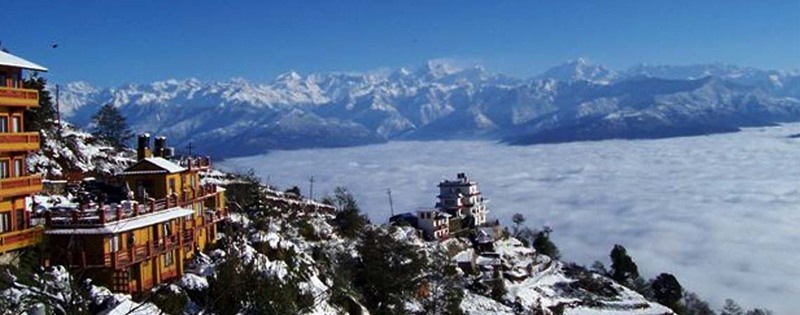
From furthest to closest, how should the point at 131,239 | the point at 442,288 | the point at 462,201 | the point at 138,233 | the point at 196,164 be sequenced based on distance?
the point at 462,201, the point at 442,288, the point at 196,164, the point at 138,233, the point at 131,239

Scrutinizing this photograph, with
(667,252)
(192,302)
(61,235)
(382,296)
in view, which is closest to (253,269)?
(192,302)

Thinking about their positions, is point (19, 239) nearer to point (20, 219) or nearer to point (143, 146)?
point (20, 219)

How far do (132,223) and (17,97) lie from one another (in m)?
5.91

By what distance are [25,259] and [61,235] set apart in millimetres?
1837

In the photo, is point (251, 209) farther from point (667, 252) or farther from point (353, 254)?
point (667, 252)

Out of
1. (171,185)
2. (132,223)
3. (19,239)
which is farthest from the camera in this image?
(171,185)

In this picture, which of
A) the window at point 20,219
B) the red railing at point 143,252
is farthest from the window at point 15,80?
the red railing at point 143,252

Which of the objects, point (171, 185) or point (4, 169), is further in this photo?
point (171, 185)

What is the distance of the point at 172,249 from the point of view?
32.3 meters

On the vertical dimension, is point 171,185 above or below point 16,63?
below

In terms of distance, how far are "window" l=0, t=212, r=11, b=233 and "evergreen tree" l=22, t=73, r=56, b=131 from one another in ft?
72.0

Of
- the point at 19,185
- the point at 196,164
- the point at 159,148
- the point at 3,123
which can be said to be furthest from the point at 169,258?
the point at 159,148

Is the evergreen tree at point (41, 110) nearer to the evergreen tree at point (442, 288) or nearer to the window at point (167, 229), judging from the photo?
the window at point (167, 229)

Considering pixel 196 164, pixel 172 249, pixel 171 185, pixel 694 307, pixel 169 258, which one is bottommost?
pixel 694 307
